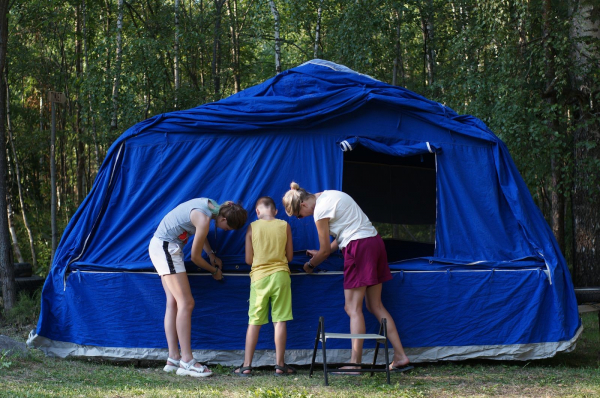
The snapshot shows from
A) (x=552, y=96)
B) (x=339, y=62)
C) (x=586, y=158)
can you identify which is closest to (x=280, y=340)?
(x=586, y=158)

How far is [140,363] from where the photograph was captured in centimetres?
486

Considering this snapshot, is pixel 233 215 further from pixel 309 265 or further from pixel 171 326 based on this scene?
pixel 171 326

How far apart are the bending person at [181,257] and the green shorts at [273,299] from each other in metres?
0.44

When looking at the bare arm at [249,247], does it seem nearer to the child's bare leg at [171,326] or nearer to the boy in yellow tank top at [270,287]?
the boy in yellow tank top at [270,287]

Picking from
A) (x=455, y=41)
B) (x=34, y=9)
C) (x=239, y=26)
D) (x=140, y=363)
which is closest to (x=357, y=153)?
(x=455, y=41)

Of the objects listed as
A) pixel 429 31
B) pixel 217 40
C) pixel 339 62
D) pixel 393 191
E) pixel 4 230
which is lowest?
pixel 4 230

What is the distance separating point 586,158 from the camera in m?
7.43

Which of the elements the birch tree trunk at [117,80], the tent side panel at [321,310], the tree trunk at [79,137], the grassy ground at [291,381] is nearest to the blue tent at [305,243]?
the tent side panel at [321,310]

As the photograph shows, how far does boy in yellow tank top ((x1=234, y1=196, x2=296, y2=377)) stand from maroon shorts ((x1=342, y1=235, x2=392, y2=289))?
0.46 m

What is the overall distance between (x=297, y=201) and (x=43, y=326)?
2.30 m

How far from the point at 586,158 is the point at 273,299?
4.90 m

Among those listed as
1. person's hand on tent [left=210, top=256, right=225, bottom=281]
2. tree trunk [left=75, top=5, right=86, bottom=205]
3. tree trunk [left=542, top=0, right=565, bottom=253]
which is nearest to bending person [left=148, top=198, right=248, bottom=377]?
person's hand on tent [left=210, top=256, right=225, bottom=281]

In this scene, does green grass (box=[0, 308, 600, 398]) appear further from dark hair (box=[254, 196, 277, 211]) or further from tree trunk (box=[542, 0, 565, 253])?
tree trunk (box=[542, 0, 565, 253])

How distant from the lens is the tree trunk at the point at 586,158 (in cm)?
744
